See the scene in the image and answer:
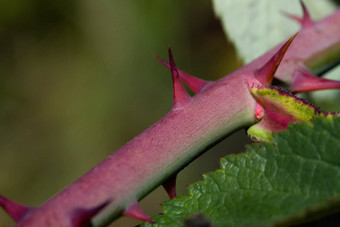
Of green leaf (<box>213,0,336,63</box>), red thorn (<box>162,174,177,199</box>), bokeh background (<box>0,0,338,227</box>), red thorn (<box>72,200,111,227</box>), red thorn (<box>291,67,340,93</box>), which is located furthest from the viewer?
bokeh background (<box>0,0,338,227</box>)

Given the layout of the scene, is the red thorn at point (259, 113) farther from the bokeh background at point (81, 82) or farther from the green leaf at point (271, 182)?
the bokeh background at point (81, 82)

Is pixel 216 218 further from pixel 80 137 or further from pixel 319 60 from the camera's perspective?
pixel 80 137

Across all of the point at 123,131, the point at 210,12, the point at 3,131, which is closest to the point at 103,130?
the point at 123,131

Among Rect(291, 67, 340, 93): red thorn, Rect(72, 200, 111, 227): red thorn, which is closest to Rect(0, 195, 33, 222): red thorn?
Rect(72, 200, 111, 227): red thorn

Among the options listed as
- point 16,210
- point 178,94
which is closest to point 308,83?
point 178,94

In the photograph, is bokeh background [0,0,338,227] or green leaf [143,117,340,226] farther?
bokeh background [0,0,338,227]

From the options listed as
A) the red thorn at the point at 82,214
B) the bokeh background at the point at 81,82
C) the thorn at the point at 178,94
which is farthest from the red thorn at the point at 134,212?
the bokeh background at the point at 81,82

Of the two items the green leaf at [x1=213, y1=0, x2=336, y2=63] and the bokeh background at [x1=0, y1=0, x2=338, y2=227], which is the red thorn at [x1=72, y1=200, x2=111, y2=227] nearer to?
the green leaf at [x1=213, y1=0, x2=336, y2=63]
